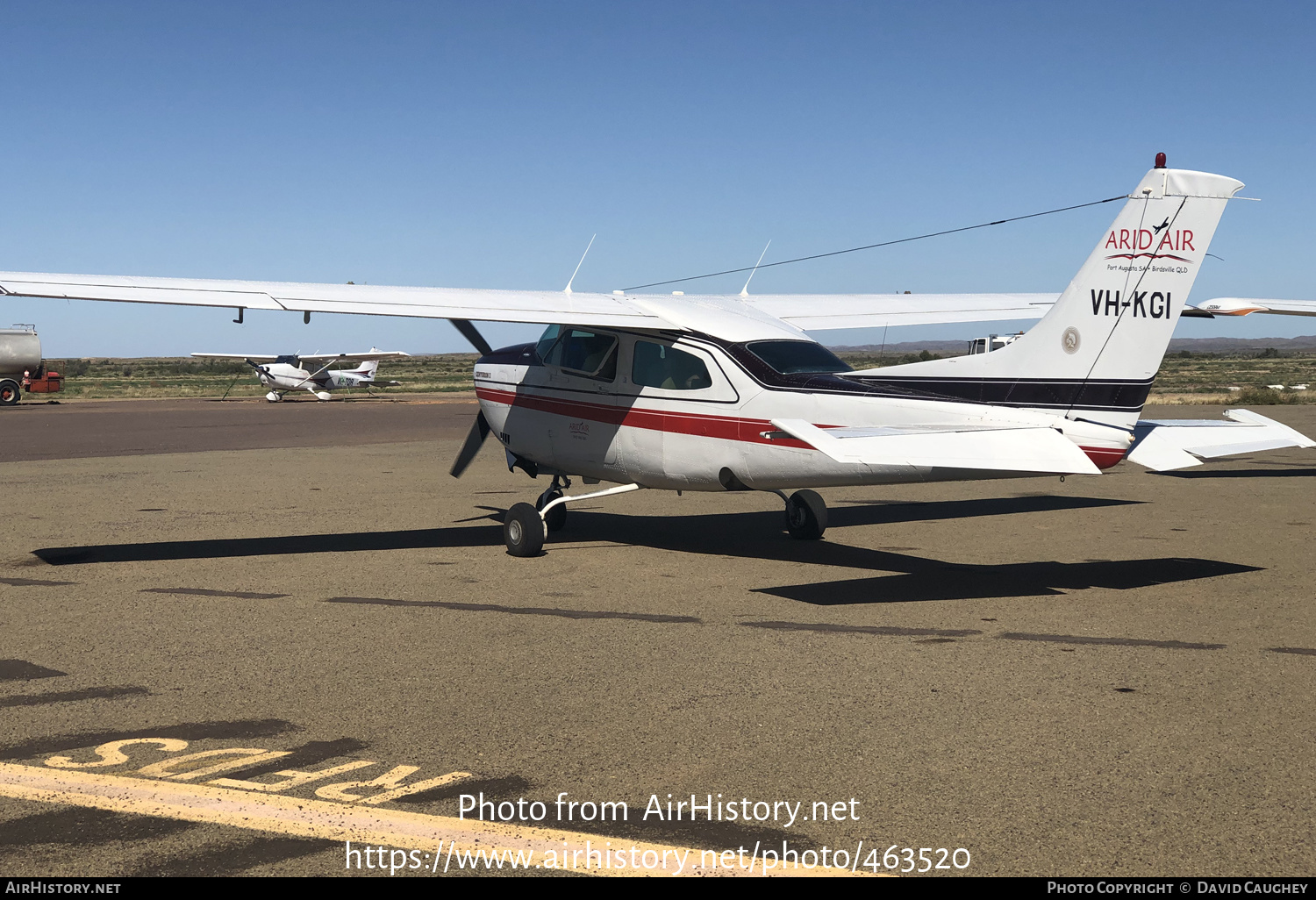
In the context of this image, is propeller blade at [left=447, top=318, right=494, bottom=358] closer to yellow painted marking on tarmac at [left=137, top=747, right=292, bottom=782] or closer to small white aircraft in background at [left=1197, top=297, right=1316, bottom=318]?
yellow painted marking on tarmac at [left=137, top=747, right=292, bottom=782]

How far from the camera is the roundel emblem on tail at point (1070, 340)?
882cm

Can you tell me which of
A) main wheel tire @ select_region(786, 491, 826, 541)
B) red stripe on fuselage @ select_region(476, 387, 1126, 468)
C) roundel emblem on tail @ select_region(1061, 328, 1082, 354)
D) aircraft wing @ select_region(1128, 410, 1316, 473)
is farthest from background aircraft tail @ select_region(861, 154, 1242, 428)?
main wheel tire @ select_region(786, 491, 826, 541)

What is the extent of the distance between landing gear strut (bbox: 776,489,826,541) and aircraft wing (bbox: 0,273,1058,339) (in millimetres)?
1862

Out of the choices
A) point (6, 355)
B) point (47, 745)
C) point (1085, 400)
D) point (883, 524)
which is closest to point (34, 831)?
point (47, 745)

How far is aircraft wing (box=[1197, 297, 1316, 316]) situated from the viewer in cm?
1964

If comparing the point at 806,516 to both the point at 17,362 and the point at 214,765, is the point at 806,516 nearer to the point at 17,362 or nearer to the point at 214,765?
the point at 214,765

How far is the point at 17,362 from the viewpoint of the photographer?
5034 cm

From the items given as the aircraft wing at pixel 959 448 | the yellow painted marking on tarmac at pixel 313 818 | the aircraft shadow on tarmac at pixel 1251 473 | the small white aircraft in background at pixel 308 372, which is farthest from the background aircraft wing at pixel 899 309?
the small white aircraft in background at pixel 308 372

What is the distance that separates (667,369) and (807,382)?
1521 mm

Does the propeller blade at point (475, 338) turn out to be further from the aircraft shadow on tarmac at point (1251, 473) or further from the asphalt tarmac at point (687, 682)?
the aircraft shadow on tarmac at point (1251, 473)

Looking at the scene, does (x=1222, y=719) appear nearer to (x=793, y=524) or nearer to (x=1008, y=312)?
(x=793, y=524)

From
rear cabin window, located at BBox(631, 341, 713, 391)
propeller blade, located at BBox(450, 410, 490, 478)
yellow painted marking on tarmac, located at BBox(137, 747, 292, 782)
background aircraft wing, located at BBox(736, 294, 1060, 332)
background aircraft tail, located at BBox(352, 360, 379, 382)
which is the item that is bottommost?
yellow painted marking on tarmac, located at BBox(137, 747, 292, 782)
